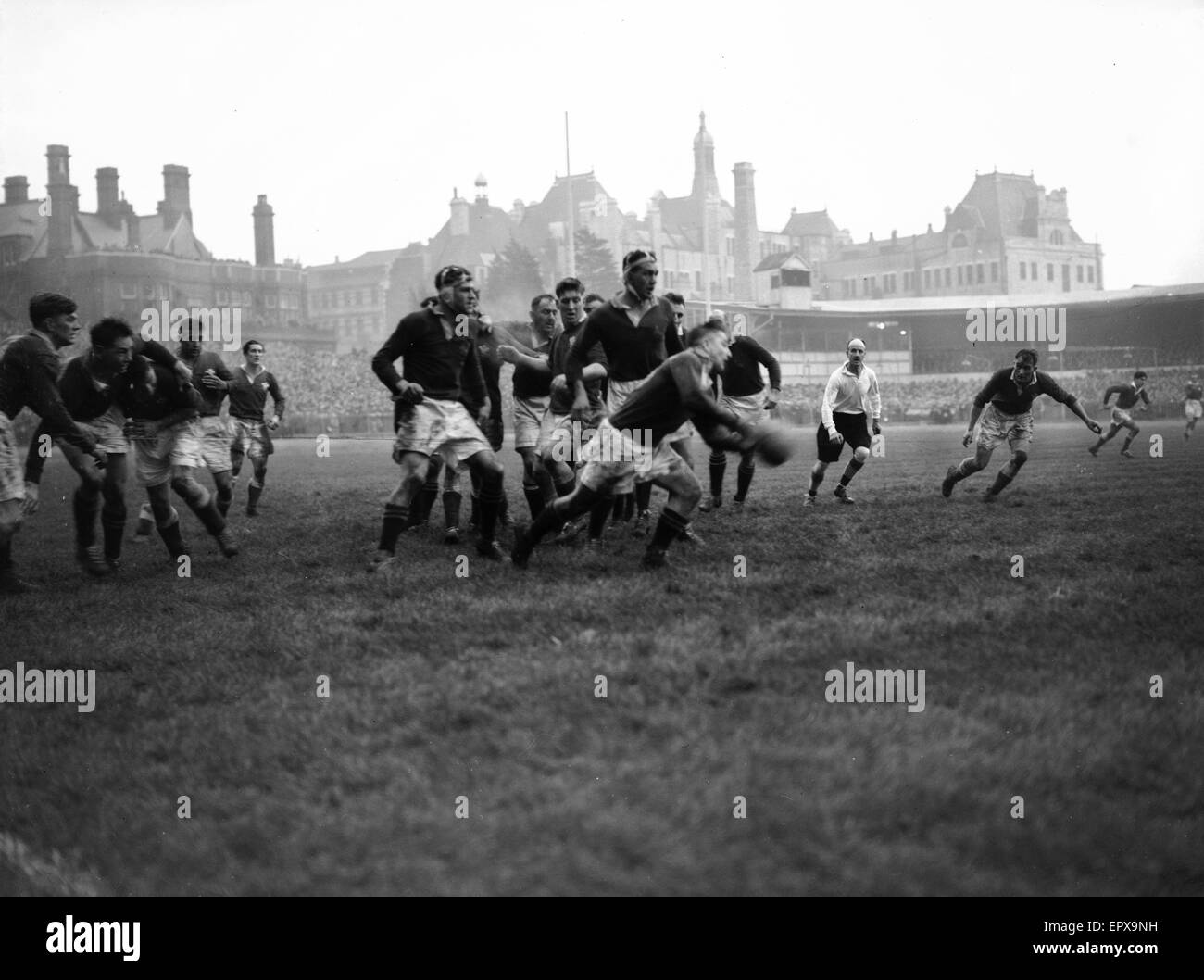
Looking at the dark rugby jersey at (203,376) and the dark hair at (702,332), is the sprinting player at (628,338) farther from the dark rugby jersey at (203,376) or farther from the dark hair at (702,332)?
the dark rugby jersey at (203,376)

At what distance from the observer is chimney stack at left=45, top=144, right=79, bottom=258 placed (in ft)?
148

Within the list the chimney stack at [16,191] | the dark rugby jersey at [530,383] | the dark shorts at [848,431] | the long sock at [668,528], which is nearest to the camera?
the long sock at [668,528]

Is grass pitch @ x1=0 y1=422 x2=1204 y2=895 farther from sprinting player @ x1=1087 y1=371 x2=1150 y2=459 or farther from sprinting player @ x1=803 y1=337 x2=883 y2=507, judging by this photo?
sprinting player @ x1=1087 y1=371 x2=1150 y2=459

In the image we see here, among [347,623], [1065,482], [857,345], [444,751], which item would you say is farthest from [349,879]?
[1065,482]

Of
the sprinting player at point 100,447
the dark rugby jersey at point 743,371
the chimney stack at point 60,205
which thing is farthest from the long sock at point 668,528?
the chimney stack at point 60,205

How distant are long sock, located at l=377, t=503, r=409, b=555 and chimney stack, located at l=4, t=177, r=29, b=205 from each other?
33172 mm

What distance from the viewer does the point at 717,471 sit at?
1287 centimetres

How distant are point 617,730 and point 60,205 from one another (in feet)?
155

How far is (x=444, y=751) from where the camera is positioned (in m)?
4.72

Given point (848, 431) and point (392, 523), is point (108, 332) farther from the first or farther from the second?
point (848, 431)

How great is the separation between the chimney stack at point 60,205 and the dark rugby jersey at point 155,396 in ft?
126

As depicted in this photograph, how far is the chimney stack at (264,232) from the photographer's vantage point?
69.8m

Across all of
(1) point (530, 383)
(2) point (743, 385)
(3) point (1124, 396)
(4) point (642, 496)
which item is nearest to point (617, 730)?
(4) point (642, 496)

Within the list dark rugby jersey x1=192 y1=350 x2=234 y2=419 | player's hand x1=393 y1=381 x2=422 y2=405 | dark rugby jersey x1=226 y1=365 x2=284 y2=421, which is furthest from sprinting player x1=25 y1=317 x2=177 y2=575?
dark rugby jersey x1=226 y1=365 x2=284 y2=421
